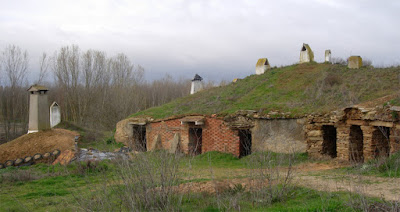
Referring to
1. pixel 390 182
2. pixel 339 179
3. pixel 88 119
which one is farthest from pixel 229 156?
pixel 88 119

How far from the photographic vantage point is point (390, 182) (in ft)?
23.3

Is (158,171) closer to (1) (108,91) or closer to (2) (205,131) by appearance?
(2) (205,131)

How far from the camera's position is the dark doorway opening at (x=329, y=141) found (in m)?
11.9

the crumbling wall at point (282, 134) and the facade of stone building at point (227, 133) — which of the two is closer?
the crumbling wall at point (282, 134)

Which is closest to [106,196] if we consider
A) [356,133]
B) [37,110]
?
[356,133]

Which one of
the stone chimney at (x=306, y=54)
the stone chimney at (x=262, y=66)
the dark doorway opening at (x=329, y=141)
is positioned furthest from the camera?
the stone chimney at (x=262, y=66)

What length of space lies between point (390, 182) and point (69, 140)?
1421cm

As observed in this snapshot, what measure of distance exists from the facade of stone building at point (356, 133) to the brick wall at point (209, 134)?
314 cm

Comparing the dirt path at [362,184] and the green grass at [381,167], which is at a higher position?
the green grass at [381,167]

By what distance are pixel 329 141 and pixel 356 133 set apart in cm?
120

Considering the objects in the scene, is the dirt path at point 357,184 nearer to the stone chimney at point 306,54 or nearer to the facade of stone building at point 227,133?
the facade of stone building at point 227,133

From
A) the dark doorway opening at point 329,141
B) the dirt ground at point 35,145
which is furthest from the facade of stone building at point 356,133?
the dirt ground at point 35,145

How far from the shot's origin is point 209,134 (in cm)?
1446

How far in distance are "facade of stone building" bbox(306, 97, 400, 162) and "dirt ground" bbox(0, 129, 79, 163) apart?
35.2 feet
